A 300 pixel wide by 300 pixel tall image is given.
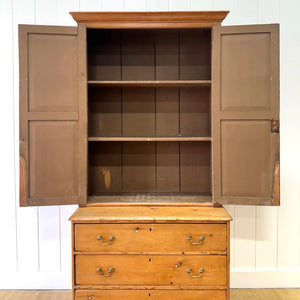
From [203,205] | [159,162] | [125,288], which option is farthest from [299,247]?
[125,288]

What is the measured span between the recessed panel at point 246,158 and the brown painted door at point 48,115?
92 cm

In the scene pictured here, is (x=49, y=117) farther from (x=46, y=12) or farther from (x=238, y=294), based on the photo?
(x=238, y=294)

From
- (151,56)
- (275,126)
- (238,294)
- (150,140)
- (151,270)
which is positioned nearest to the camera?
(151,270)

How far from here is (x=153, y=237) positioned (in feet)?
5.33

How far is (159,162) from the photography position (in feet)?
7.26

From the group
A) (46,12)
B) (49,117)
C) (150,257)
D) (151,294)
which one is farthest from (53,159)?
(46,12)

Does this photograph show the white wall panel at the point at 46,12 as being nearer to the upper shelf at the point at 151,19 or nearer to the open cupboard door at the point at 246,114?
the upper shelf at the point at 151,19

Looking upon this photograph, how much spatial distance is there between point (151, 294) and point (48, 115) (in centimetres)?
121

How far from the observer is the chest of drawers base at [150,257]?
1615mm

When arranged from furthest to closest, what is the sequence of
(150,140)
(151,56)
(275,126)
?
(151,56)
(150,140)
(275,126)

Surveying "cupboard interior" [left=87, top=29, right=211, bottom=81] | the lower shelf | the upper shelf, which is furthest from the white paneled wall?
the upper shelf

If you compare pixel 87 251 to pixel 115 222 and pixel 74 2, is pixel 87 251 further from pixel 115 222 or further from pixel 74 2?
pixel 74 2

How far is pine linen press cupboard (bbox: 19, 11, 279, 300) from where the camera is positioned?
1.62 meters

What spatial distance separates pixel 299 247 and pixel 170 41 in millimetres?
1938
